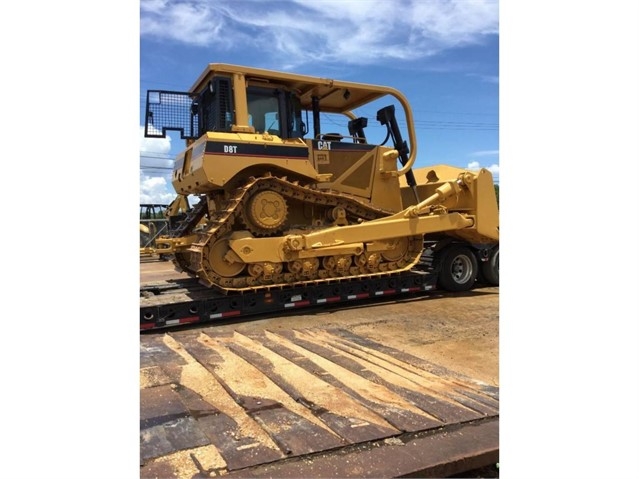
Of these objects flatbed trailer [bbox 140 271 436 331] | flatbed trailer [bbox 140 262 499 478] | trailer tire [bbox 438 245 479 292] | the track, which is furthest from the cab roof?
the track

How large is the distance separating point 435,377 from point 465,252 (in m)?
6.05

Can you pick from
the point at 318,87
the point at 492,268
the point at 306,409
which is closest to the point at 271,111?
the point at 318,87

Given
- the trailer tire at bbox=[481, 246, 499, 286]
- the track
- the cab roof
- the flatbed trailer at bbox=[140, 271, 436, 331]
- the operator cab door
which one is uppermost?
the cab roof

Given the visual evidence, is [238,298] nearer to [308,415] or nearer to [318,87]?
[318,87]

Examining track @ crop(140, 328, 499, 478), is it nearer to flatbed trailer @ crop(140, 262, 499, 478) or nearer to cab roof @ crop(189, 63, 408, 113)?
flatbed trailer @ crop(140, 262, 499, 478)

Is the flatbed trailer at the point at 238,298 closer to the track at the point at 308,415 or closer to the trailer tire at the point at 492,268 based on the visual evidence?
the trailer tire at the point at 492,268

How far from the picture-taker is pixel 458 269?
31.6 ft

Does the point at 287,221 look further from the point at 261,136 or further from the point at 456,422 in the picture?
the point at 456,422

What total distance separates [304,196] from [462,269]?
3.76m

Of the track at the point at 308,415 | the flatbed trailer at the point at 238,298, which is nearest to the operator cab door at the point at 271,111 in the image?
the flatbed trailer at the point at 238,298

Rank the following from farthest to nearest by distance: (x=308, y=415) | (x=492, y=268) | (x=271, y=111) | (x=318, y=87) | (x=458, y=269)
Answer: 1. (x=492, y=268)
2. (x=458, y=269)
3. (x=318, y=87)
4. (x=271, y=111)
5. (x=308, y=415)

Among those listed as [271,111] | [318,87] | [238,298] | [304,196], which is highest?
[318,87]

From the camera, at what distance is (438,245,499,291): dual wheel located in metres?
9.36

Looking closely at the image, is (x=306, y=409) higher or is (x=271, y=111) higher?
(x=271, y=111)
